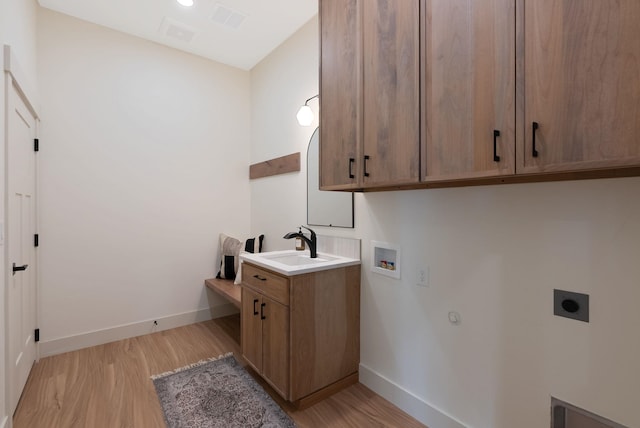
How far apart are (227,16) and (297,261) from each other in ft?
7.29

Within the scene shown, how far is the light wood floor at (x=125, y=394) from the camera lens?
5.84 ft

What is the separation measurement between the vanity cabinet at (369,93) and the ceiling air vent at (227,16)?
→ 1017 millimetres

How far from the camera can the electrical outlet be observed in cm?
175

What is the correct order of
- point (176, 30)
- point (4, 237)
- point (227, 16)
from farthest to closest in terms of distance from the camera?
point (176, 30) < point (227, 16) < point (4, 237)

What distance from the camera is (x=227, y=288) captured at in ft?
9.80

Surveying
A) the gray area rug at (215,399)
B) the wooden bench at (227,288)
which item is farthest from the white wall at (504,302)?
the wooden bench at (227,288)

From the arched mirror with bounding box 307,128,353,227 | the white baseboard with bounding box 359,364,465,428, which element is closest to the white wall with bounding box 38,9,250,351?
the arched mirror with bounding box 307,128,353,227

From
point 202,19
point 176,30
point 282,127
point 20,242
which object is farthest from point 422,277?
point 176,30

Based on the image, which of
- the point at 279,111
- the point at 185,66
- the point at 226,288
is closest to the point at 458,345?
the point at 226,288

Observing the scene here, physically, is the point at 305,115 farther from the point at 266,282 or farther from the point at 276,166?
the point at 266,282

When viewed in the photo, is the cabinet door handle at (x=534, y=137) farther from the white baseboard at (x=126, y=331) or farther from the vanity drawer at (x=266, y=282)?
the white baseboard at (x=126, y=331)

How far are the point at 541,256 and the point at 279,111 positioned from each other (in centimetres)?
260

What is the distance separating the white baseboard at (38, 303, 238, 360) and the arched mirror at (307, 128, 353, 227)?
1.70m

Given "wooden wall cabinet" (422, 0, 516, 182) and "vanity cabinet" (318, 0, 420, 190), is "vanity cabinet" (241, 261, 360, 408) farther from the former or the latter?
"wooden wall cabinet" (422, 0, 516, 182)
